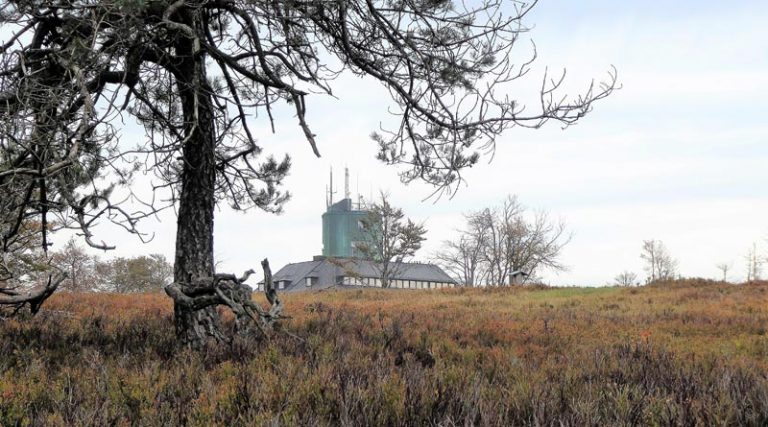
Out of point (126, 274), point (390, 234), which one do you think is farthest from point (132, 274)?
point (390, 234)

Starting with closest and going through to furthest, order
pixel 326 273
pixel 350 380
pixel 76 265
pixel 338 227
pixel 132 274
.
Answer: pixel 350 380 < pixel 76 265 < pixel 132 274 < pixel 326 273 < pixel 338 227

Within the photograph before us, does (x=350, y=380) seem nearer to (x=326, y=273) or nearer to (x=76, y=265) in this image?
(x=76, y=265)

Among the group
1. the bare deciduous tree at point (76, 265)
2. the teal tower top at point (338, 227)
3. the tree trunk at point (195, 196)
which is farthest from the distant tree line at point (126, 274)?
the teal tower top at point (338, 227)

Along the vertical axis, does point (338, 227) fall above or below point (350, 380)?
above

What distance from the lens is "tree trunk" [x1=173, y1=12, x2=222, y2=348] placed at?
6.76 m

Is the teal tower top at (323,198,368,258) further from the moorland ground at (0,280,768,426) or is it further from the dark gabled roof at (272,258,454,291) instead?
the moorland ground at (0,280,768,426)

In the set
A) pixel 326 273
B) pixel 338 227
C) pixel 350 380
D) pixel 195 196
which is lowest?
pixel 350 380

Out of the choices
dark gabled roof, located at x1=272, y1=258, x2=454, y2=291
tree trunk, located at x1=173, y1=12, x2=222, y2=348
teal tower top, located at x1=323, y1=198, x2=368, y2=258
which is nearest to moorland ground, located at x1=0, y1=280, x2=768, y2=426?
tree trunk, located at x1=173, y1=12, x2=222, y2=348

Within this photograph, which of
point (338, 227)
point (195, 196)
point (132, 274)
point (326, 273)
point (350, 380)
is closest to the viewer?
point (350, 380)

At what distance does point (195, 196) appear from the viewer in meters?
7.04

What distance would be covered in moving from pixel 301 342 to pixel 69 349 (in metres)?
2.13

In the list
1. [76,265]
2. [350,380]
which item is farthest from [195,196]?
[76,265]

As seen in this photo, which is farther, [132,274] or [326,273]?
[326,273]

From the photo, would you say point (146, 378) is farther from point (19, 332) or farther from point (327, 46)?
point (327, 46)
